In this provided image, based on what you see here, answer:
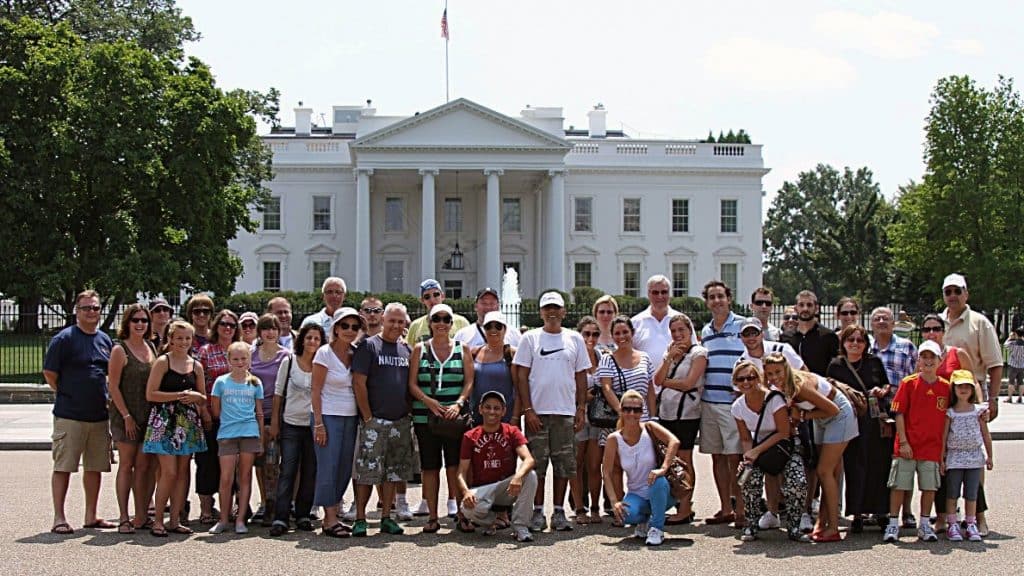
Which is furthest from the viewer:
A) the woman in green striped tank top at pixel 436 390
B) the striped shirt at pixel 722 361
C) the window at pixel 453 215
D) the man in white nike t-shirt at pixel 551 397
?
the window at pixel 453 215

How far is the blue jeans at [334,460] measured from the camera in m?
8.27

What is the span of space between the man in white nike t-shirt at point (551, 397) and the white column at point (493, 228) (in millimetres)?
39625

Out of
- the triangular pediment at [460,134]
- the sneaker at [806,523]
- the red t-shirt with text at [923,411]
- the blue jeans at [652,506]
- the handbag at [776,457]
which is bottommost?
the sneaker at [806,523]

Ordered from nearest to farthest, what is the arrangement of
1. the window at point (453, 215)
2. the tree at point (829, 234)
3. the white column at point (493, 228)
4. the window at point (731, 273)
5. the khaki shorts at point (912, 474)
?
the khaki shorts at point (912, 474) < the white column at point (493, 228) < the window at point (453, 215) < the window at point (731, 273) < the tree at point (829, 234)

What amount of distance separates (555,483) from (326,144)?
46.8 metres

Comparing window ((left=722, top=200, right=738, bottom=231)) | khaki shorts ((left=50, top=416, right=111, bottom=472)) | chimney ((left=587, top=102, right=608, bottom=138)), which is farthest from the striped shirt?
chimney ((left=587, top=102, right=608, bottom=138))

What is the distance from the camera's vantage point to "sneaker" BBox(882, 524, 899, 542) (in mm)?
8023

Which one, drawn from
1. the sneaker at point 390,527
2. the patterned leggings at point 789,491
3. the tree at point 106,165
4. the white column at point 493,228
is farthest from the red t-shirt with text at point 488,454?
the white column at point 493,228

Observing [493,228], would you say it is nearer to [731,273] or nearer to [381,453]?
[731,273]

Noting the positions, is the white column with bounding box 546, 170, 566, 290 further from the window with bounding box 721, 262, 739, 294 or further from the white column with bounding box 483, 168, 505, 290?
the window with bounding box 721, 262, 739, 294

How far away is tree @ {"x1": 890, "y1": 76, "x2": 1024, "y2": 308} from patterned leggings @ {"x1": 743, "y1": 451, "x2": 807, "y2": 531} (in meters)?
31.5

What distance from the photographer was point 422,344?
854cm

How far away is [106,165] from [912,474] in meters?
24.7

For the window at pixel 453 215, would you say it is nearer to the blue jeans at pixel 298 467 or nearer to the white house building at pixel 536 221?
the white house building at pixel 536 221
